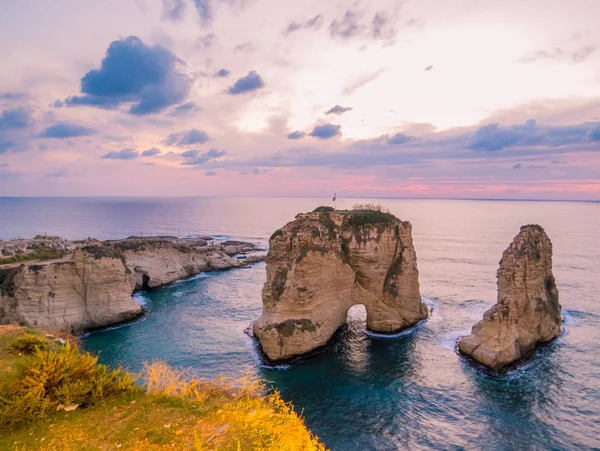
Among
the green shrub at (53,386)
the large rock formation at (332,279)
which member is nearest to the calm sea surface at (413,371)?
the large rock formation at (332,279)

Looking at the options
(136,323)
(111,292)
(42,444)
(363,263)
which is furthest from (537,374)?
(111,292)

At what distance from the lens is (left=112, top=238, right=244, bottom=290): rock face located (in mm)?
47969

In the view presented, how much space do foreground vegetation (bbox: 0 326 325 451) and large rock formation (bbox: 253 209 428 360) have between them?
16304 mm

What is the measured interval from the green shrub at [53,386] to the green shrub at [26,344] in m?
3.53

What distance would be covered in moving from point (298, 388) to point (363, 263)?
13.2m

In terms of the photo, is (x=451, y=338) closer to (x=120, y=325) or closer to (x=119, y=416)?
(x=119, y=416)

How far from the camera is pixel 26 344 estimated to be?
13930 millimetres

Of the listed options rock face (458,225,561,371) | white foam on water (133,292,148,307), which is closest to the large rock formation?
rock face (458,225,561,371)

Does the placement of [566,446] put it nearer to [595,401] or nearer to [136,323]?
[595,401]

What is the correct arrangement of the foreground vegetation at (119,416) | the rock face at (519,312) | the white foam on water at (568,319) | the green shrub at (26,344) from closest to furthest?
the foreground vegetation at (119,416), the green shrub at (26,344), the rock face at (519,312), the white foam on water at (568,319)

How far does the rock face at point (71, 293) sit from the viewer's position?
101 feet

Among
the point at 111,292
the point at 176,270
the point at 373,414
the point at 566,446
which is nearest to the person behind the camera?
the point at 566,446

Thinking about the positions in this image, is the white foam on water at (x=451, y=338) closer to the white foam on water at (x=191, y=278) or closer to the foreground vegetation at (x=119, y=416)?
the foreground vegetation at (x=119, y=416)

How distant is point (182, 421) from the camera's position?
30.0 ft
